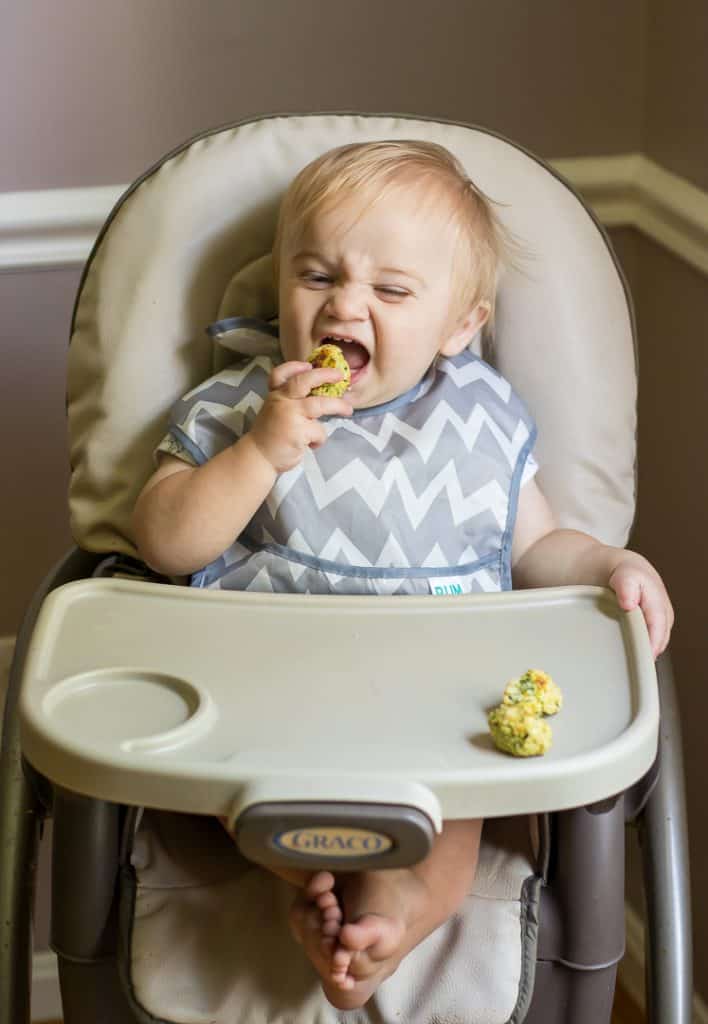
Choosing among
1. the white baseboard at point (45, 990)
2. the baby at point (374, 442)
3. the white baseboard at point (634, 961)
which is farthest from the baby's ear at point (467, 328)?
the white baseboard at point (45, 990)

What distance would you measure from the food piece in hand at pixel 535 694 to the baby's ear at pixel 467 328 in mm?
347

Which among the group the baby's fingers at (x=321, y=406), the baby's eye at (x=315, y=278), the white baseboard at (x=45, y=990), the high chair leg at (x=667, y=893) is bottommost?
the white baseboard at (x=45, y=990)

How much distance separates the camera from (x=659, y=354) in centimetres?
144

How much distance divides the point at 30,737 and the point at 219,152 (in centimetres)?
52

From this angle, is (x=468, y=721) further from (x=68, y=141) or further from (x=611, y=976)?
(x=68, y=141)

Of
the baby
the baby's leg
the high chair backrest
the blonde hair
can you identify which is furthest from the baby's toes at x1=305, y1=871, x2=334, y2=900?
the blonde hair

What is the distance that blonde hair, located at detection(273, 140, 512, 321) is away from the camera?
1034 mm

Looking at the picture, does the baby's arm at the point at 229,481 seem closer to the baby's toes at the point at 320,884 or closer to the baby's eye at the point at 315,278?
the baby's eye at the point at 315,278

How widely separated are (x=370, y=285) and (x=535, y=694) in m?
0.35

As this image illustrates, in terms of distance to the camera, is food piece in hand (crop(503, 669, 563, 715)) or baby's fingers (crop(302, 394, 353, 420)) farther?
baby's fingers (crop(302, 394, 353, 420))

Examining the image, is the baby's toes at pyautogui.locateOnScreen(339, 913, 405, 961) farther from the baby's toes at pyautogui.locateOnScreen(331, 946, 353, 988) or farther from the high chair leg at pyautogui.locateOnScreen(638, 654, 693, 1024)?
the high chair leg at pyautogui.locateOnScreen(638, 654, 693, 1024)

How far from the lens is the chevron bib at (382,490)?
1036 millimetres

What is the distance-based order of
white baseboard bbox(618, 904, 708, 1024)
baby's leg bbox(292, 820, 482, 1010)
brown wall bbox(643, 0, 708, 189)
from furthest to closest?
white baseboard bbox(618, 904, 708, 1024), brown wall bbox(643, 0, 708, 189), baby's leg bbox(292, 820, 482, 1010)

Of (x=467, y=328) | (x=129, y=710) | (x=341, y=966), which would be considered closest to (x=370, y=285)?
(x=467, y=328)
